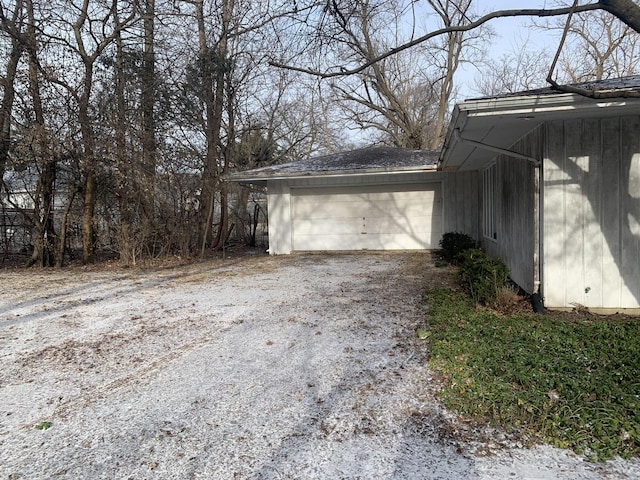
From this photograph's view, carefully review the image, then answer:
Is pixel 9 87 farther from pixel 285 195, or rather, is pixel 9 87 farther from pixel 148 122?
pixel 285 195

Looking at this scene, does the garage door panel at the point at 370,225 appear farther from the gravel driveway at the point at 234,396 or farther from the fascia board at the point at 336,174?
the gravel driveway at the point at 234,396

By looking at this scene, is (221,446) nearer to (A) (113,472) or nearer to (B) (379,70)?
(A) (113,472)

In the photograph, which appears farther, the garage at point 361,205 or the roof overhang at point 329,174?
the garage at point 361,205

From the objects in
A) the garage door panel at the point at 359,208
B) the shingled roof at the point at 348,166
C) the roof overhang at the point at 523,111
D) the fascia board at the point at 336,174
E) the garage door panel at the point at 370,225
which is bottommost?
the garage door panel at the point at 370,225

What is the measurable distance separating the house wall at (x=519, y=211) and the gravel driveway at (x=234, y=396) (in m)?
1.60

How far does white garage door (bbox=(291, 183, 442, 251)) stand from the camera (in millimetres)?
12648

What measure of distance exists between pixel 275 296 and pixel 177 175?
6199 millimetres

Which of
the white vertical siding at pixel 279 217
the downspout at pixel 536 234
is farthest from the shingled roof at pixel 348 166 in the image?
the downspout at pixel 536 234

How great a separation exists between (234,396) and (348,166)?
32.2 ft

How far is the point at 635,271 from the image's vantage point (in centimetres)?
481

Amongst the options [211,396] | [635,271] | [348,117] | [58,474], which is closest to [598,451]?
[211,396]

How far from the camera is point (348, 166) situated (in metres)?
12.2

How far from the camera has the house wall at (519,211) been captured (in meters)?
5.41

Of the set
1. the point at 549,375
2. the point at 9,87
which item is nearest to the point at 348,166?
the point at 9,87
